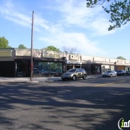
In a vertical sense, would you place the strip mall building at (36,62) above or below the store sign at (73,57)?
below

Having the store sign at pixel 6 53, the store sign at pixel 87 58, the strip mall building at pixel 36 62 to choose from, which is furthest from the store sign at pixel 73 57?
the store sign at pixel 6 53

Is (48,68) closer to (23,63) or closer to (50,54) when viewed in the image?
(50,54)

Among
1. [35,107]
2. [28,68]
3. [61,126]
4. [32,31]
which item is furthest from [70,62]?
[61,126]

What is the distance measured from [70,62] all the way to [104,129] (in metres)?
39.3

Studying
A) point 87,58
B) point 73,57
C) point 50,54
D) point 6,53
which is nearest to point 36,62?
point 50,54

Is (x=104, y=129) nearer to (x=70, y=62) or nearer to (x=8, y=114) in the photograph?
(x=8, y=114)

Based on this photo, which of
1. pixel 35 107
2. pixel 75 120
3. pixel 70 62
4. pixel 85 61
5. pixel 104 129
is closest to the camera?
pixel 104 129

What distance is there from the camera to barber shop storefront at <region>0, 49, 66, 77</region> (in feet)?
119

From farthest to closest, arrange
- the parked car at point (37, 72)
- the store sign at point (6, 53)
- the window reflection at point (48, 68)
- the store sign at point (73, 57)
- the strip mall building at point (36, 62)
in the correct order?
the store sign at point (73, 57) < the window reflection at point (48, 68) < the parked car at point (37, 72) < the strip mall building at point (36, 62) < the store sign at point (6, 53)

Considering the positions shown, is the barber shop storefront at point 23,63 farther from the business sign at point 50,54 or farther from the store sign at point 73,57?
the store sign at point 73,57

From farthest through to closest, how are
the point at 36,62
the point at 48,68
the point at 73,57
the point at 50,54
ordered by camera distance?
the point at 73,57
the point at 50,54
the point at 48,68
the point at 36,62

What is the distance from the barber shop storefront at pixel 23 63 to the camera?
36188 mm

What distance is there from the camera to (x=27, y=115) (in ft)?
27.3

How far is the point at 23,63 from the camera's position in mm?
37000
